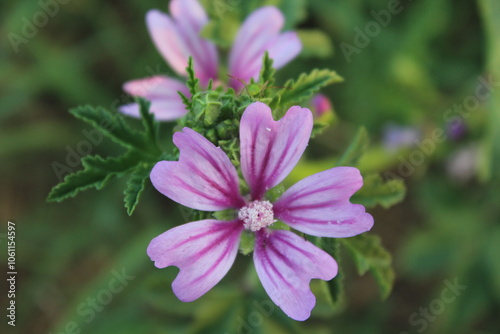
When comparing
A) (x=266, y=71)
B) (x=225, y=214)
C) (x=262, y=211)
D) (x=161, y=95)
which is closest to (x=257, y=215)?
(x=262, y=211)

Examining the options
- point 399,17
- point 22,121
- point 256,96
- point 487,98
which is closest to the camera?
point 256,96

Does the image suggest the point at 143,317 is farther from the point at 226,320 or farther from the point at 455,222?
→ the point at 455,222

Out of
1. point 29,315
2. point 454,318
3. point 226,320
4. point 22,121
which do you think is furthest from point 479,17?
point 29,315

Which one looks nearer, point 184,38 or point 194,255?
point 194,255

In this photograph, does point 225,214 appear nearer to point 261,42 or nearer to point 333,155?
point 261,42

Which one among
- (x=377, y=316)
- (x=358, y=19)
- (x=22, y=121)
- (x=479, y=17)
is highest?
(x=22, y=121)

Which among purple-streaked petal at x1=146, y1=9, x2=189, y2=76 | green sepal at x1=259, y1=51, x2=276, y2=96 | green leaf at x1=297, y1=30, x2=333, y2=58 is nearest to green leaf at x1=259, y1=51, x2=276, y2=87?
green sepal at x1=259, y1=51, x2=276, y2=96

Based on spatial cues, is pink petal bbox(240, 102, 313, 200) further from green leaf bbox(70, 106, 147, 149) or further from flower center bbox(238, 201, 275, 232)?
green leaf bbox(70, 106, 147, 149)

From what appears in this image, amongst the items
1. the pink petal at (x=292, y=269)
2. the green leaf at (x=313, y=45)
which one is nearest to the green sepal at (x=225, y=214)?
the pink petal at (x=292, y=269)
